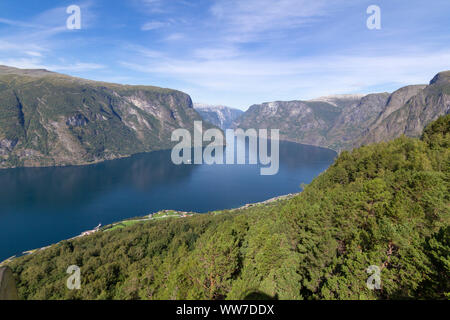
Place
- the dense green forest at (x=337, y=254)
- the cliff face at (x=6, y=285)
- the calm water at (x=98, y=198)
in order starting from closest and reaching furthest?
1. the cliff face at (x=6, y=285)
2. the dense green forest at (x=337, y=254)
3. the calm water at (x=98, y=198)

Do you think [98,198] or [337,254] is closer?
[337,254]

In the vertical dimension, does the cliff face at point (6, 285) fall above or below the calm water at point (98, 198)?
above

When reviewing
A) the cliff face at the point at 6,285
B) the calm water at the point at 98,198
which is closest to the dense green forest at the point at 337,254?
the cliff face at the point at 6,285

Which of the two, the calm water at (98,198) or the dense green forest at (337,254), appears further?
the calm water at (98,198)

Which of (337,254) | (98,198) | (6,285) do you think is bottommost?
(98,198)

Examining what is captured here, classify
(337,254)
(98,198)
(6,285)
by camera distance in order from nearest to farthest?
(6,285) → (337,254) → (98,198)

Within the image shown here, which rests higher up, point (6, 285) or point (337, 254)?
point (6, 285)

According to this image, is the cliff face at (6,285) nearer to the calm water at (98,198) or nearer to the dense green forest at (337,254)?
the dense green forest at (337,254)

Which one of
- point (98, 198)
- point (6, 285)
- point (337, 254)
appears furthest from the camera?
point (98, 198)

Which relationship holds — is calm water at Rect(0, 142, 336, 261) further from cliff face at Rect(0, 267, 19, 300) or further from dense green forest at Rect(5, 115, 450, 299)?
cliff face at Rect(0, 267, 19, 300)

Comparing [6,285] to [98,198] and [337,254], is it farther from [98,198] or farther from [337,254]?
[98,198]

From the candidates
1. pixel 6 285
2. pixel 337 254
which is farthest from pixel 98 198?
pixel 6 285
